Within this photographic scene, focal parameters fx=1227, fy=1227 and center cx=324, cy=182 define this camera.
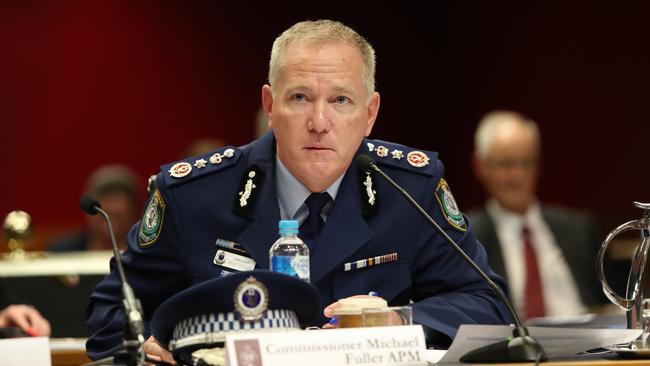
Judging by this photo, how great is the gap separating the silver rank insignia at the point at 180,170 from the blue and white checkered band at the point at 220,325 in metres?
0.91

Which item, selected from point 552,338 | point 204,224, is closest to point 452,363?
point 552,338

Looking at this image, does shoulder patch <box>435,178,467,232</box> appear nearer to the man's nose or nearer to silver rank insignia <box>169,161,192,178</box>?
the man's nose

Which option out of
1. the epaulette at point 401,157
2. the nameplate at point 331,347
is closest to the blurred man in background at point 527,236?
the epaulette at point 401,157

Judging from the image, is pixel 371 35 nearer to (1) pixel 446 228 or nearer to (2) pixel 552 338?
(1) pixel 446 228

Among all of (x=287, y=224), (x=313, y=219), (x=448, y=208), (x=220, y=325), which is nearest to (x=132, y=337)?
(x=220, y=325)

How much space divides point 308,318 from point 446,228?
2.65ft

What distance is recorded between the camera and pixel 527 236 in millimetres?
5613

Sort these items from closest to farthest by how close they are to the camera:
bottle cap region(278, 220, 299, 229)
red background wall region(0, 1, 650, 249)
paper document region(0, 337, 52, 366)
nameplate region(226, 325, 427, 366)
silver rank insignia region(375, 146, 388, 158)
A: nameplate region(226, 325, 427, 366) < paper document region(0, 337, 52, 366) < bottle cap region(278, 220, 299, 229) < silver rank insignia region(375, 146, 388, 158) < red background wall region(0, 1, 650, 249)

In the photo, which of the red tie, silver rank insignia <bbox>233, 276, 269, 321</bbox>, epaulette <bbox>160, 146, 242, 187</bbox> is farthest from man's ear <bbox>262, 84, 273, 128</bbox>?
the red tie

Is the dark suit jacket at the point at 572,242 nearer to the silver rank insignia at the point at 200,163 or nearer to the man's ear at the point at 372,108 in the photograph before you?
the man's ear at the point at 372,108

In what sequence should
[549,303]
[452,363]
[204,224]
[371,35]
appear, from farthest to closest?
[371,35]
[549,303]
[204,224]
[452,363]

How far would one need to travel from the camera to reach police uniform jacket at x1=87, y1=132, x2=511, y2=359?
9.62 ft

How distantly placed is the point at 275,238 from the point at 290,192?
0.15 metres

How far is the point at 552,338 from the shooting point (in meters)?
2.33
